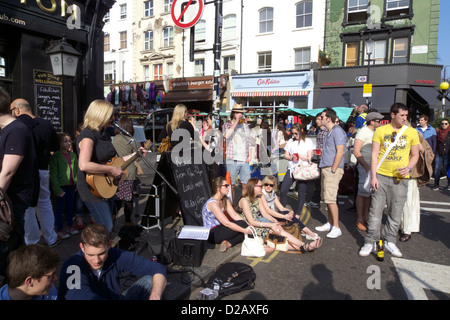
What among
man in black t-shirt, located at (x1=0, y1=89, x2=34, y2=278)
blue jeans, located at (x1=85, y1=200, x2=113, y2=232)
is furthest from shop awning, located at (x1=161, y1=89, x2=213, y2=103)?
man in black t-shirt, located at (x1=0, y1=89, x2=34, y2=278)

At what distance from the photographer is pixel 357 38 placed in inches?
804

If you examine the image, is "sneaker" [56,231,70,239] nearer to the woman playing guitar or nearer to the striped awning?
the woman playing guitar

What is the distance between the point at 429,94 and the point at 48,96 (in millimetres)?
19537

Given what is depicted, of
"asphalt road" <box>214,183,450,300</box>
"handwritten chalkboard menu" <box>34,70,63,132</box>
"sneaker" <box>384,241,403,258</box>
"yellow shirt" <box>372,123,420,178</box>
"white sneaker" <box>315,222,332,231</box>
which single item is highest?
"handwritten chalkboard menu" <box>34,70,63,132</box>

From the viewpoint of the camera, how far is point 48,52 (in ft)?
23.4

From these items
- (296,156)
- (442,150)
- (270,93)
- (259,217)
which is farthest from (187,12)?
(270,93)

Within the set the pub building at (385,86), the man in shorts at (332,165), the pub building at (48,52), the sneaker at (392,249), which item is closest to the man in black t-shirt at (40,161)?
the pub building at (48,52)

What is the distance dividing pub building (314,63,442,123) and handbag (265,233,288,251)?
1617 centimetres

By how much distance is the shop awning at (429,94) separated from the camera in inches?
720

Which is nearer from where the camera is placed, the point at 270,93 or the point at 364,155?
the point at 364,155

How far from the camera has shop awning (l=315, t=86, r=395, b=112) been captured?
62.5ft

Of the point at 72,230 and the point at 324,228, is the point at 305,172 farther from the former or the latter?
the point at 72,230

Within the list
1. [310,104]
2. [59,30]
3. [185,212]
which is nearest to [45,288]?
[185,212]
